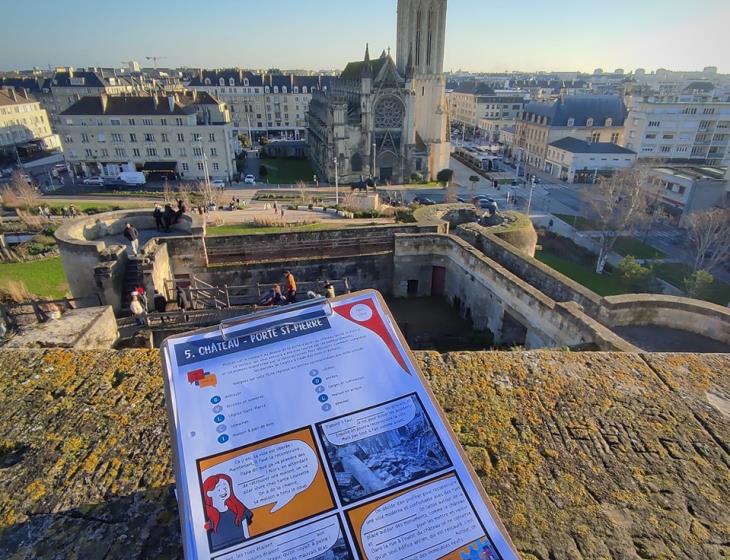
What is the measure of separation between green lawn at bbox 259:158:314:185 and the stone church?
4187mm

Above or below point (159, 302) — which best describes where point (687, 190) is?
below

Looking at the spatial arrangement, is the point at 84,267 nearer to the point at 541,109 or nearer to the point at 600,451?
the point at 600,451

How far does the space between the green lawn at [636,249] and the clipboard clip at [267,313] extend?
42.3 metres

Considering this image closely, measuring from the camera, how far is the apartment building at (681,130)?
6462 centimetres

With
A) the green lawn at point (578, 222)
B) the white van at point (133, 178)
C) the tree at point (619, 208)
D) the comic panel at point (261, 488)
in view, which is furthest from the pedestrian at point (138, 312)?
the white van at point (133, 178)

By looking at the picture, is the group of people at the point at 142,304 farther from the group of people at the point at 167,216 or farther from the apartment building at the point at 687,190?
the apartment building at the point at 687,190

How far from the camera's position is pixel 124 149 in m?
58.1

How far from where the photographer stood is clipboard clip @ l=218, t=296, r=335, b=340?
3.18 metres

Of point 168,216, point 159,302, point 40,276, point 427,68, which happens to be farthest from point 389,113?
point 159,302

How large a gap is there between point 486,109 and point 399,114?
4929 centimetres

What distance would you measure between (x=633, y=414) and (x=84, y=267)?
1539cm

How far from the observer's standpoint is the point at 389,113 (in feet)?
190

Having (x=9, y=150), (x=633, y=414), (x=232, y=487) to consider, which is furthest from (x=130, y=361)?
(x=9, y=150)

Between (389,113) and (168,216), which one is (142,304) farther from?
(389,113)
